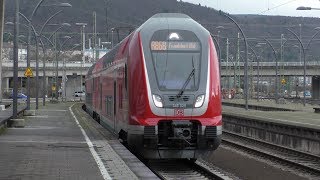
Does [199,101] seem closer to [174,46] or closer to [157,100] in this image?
[157,100]

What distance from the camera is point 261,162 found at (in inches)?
765

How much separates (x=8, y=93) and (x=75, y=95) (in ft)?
48.8

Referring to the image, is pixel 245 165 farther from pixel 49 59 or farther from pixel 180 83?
pixel 49 59

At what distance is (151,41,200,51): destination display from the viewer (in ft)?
52.4

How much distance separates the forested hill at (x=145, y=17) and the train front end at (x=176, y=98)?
225 ft

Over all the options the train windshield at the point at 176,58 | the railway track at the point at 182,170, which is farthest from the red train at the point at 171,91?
the railway track at the point at 182,170

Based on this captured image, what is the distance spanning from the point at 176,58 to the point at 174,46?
0.35 m

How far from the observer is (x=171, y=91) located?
1540cm

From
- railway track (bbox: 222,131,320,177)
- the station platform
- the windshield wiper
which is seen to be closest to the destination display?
the windshield wiper

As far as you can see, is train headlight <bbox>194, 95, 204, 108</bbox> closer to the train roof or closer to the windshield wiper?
the windshield wiper

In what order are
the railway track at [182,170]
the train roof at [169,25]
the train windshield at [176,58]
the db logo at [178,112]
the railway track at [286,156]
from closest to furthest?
the railway track at [182,170] < the db logo at [178,112] < the train windshield at [176,58] < the train roof at [169,25] < the railway track at [286,156]

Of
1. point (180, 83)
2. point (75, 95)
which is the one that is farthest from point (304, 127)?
point (75, 95)

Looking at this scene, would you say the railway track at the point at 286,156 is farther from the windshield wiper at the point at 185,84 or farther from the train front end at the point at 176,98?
the windshield wiper at the point at 185,84

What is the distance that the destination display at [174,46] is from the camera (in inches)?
629
